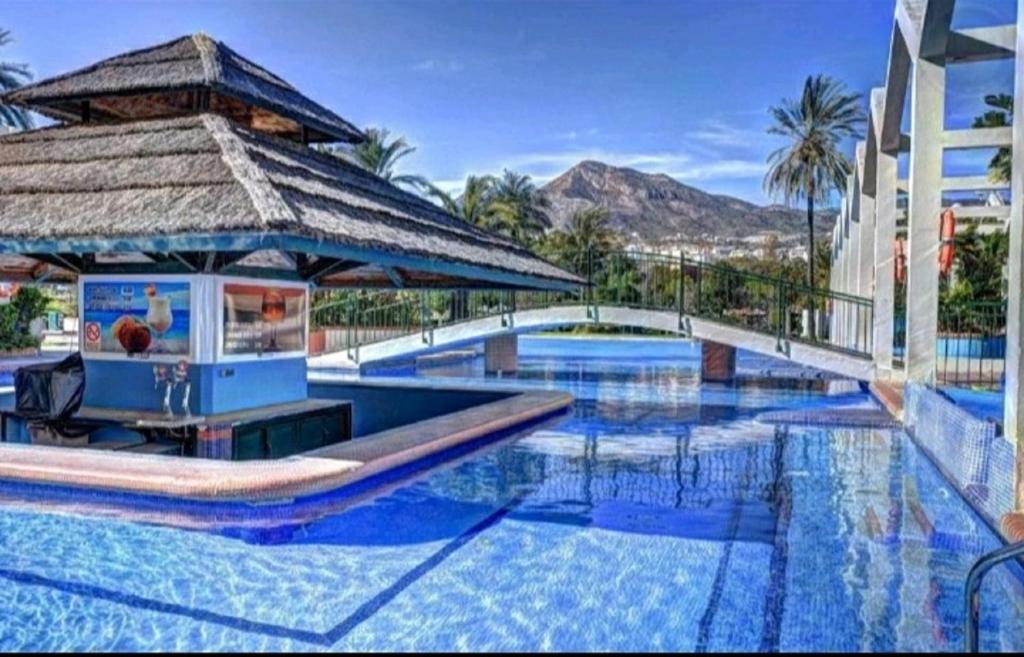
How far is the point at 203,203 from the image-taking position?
6719 mm

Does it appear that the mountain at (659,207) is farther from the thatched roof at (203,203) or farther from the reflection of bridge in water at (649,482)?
the thatched roof at (203,203)

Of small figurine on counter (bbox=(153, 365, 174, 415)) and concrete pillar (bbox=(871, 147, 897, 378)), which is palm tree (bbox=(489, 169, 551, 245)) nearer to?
concrete pillar (bbox=(871, 147, 897, 378))

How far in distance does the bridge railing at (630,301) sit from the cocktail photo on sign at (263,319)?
4033 millimetres

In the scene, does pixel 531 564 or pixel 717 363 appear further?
pixel 717 363

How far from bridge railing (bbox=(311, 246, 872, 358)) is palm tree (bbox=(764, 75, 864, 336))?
31.1ft

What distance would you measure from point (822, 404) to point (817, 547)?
8865mm

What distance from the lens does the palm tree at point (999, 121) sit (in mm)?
17125

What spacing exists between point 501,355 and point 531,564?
14.2m

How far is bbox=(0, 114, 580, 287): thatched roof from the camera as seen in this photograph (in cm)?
645

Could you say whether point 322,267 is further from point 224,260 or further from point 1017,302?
point 1017,302

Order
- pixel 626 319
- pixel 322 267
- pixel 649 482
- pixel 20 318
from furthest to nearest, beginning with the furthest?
1. pixel 20 318
2. pixel 626 319
3. pixel 322 267
4. pixel 649 482

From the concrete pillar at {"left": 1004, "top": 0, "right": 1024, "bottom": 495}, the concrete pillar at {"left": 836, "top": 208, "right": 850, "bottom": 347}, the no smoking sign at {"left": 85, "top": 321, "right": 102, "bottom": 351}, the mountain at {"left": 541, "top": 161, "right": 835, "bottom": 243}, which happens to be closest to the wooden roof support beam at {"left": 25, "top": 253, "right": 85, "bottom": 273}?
the no smoking sign at {"left": 85, "top": 321, "right": 102, "bottom": 351}

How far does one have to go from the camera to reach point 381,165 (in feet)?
108

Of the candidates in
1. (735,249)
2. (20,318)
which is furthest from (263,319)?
(735,249)
